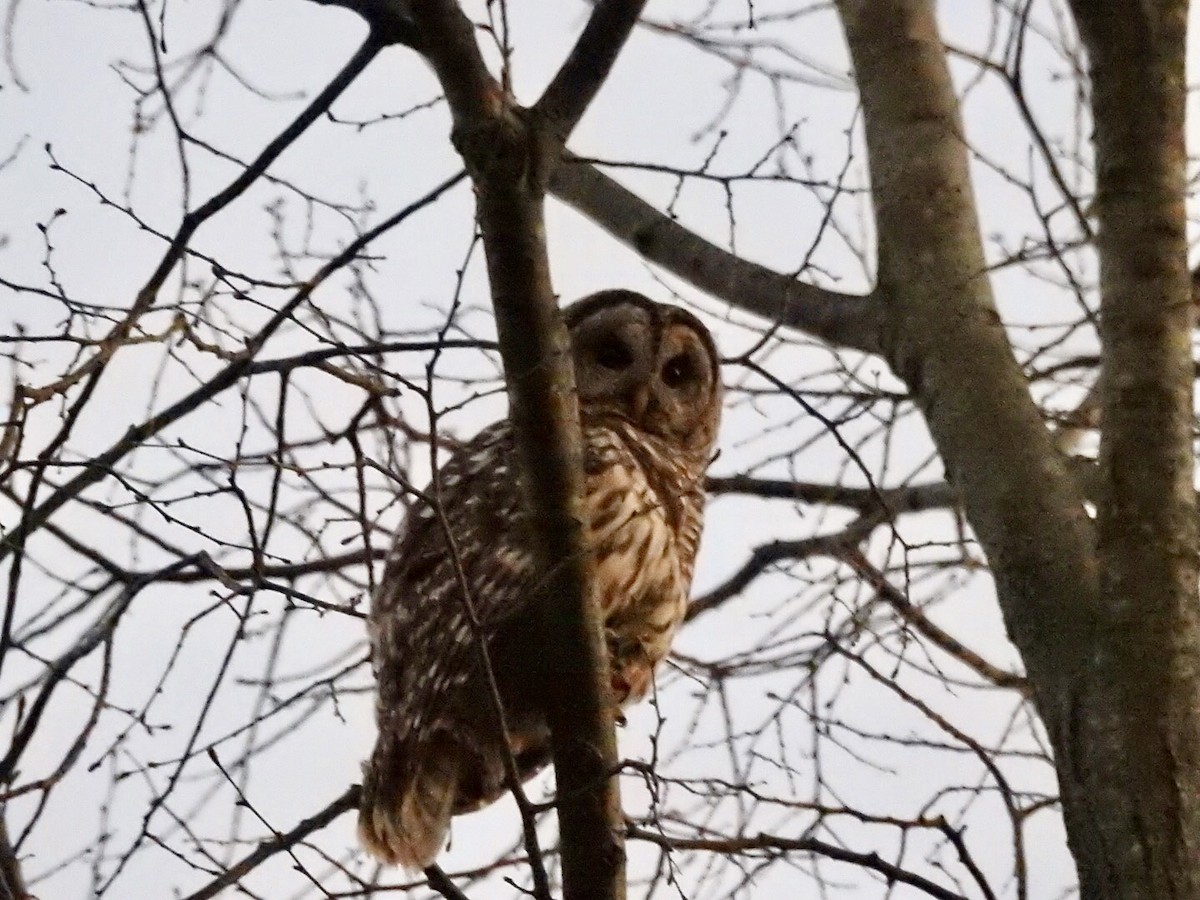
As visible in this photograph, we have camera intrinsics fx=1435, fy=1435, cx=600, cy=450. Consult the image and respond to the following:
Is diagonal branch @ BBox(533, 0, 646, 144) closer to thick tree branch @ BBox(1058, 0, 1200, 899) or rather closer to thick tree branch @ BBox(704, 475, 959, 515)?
thick tree branch @ BBox(1058, 0, 1200, 899)

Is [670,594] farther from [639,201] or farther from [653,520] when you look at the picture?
[639,201]

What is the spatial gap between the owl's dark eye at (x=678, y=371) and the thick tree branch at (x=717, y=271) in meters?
0.37

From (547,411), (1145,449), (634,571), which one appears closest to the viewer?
(1145,449)

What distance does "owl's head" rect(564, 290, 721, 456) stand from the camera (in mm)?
4273

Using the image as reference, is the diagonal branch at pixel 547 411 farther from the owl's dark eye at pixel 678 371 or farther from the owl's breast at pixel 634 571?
the owl's dark eye at pixel 678 371

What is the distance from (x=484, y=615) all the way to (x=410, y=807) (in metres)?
0.46

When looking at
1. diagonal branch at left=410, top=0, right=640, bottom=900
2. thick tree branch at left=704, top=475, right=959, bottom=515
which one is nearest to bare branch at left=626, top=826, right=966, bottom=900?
diagonal branch at left=410, top=0, right=640, bottom=900

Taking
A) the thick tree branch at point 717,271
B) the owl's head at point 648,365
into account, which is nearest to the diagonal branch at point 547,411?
the thick tree branch at point 717,271

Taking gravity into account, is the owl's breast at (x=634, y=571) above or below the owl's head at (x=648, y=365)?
below

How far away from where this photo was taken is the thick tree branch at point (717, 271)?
340cm

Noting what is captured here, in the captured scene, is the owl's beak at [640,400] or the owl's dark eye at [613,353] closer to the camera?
the owl's beak at [640,400]

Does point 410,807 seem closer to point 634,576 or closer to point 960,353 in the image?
point 634,576

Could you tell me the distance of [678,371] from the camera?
14.6ft

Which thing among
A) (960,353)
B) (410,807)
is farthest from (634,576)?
(960,353)
